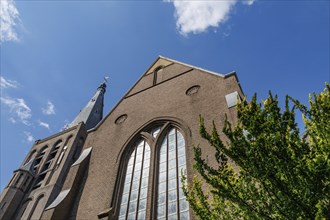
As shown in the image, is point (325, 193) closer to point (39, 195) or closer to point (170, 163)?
point (170, 163)

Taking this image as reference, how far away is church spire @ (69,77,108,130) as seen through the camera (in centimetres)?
2780

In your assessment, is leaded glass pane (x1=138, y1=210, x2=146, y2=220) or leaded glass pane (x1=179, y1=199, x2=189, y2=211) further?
leaded glass pane (x1=138, y1=210, x2=146, y2=220)

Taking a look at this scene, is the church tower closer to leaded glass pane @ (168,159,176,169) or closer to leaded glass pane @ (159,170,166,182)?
leaded glass pane @ (159,170,166,182)

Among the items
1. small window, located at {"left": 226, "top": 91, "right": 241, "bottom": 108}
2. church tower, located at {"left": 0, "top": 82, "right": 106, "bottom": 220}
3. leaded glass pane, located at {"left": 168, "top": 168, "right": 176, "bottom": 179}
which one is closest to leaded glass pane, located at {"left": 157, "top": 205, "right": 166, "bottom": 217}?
leaded glass pane, located at {"left": 168, "top": 168, "right": 176, "bottom": 179}

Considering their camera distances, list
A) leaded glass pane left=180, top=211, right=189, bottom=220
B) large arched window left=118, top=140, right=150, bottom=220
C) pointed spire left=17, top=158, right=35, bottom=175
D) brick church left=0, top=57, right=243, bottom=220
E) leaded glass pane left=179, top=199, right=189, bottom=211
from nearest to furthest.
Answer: leaded glass pane left=180, top=211, right=189, bottom=220, leaded glass pane left=179, top=199, right=189, bottom=211, large arched window left=118, top=140, right=150, bottom=220, brick church left=0, top=57, right=243, bottom=220, pointed spire left=17, top=158, right=35, bottom=175

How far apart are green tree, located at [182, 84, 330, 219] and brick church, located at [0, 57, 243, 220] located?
237 centimetres

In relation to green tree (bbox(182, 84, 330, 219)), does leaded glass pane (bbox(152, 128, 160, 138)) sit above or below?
above

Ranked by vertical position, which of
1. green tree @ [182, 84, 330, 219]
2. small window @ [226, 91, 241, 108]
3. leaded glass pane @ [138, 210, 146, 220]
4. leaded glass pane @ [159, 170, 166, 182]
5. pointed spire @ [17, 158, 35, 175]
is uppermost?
pointed spire @ [17, 158, 35, 175]

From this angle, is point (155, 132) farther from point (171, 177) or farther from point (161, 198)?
point (161, 198)

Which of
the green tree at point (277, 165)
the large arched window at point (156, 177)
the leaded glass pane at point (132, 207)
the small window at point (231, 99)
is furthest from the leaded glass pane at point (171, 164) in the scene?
the green tree at point (277, 165)

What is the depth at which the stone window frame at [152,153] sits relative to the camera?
10608 mm

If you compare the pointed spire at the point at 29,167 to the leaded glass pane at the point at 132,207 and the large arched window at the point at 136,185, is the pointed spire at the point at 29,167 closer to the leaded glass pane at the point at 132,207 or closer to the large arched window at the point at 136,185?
the large arched window at the point at 136,185

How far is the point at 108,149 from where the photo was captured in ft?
47.7

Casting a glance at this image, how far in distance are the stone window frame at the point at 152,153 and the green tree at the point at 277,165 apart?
4.49m
